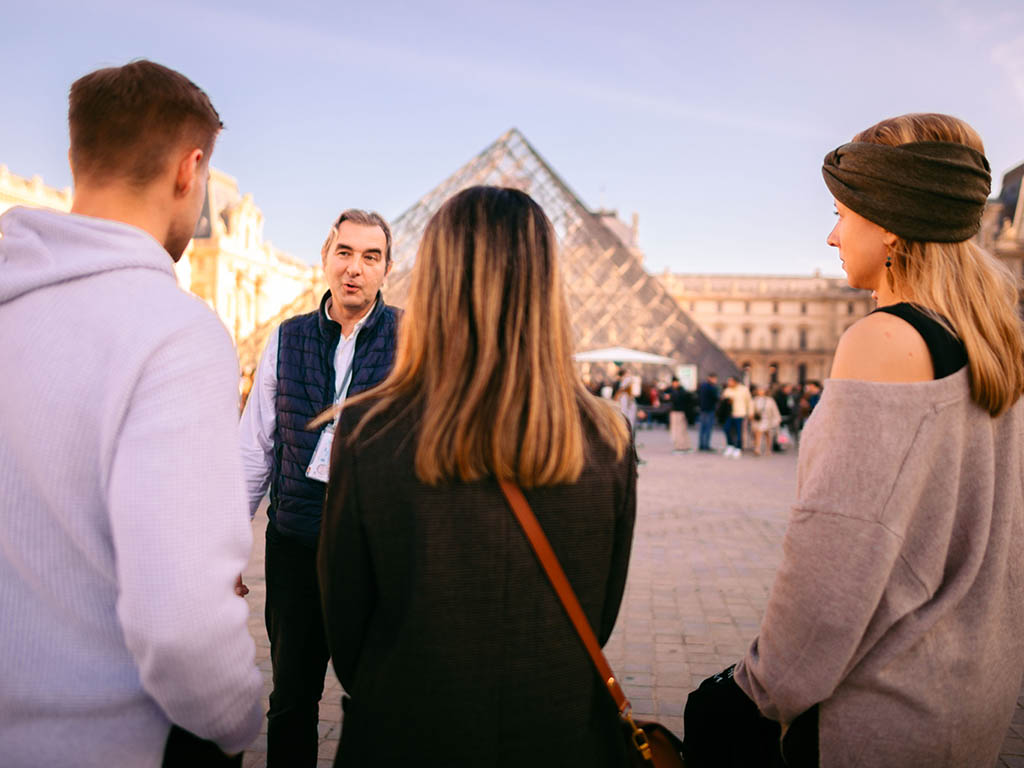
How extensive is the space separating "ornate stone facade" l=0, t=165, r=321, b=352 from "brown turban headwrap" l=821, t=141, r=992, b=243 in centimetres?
4118

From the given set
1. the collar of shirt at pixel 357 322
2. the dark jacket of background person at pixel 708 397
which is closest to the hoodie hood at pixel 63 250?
the collar of shirt at pixel 357 322

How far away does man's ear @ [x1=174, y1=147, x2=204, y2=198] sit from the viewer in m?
1.26

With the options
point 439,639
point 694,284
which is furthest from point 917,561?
point 694,284

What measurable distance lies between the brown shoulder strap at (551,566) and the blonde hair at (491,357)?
Result: 30 mm

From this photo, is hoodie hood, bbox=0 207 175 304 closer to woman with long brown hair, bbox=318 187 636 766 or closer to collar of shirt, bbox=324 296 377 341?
woman with long brown hair, bbox=318 187 636 766

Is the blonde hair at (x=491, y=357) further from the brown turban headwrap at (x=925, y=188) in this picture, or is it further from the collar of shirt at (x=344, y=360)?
the collar of shirt at (x=344, y=360)

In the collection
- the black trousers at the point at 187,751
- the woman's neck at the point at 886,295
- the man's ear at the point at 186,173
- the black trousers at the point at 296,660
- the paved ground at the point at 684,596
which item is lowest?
the paved ground at the point at 684,596

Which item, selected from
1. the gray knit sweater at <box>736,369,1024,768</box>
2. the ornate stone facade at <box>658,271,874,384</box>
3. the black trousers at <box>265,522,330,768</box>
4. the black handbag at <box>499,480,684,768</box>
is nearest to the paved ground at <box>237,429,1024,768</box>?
the black trousers at <box>265,522,330,768</box>

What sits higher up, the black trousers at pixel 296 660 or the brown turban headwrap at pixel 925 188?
the brown turban headwrap at pixel 925 188

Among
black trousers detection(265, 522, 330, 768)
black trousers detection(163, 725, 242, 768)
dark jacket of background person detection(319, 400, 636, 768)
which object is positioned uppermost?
dark jacket of background person detection(319, 400, 636, 768)

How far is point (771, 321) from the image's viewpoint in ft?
236

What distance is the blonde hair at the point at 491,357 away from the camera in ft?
3.93

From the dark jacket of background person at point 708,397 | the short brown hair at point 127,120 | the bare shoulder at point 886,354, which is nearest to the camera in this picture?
the short brown hair at point 127,120

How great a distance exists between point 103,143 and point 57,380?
38cm
